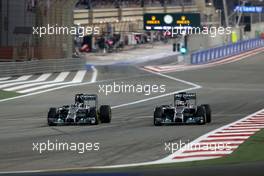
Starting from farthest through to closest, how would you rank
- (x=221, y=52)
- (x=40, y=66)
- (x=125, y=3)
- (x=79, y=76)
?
(x=125, y=3), (x=221, y=52), (x=40, y=66), (x=79, y=76)

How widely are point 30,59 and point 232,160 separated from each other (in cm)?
3426

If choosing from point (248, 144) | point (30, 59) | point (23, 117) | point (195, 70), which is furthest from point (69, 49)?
point (248, 144)

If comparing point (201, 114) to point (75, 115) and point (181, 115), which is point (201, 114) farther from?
point (75, 115)

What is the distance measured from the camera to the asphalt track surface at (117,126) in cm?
1238

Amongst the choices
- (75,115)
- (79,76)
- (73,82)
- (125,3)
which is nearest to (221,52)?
(79,76)

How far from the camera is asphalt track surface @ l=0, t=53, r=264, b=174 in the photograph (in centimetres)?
1238

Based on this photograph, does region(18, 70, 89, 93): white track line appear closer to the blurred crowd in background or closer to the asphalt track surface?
the asphalt track surface

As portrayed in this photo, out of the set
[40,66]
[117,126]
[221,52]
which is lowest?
[117,126]

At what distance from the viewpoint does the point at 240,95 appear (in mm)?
29875

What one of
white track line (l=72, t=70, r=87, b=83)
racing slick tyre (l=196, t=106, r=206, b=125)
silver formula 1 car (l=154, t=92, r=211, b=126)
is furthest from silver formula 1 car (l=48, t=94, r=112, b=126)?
white track line (l=72, t=70, r=87, b=83)

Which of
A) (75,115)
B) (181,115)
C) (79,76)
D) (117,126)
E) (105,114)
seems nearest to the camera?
(117,126)

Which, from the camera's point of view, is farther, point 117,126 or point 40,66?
point 40,66

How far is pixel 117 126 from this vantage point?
18.0 metres

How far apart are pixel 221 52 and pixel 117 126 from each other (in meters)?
42.6
